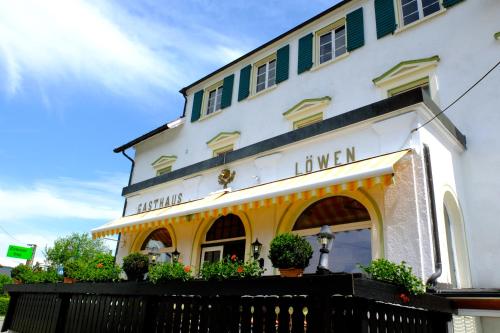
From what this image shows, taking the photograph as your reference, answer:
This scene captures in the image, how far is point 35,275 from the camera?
12.0 meters

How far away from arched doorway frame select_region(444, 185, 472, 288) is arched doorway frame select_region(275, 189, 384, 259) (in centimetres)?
161

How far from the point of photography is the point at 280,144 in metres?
10.8

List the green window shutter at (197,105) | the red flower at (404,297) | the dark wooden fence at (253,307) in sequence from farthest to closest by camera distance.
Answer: the green window shutter at (197,105) < the red flower at (404,297) < the dark wooden fence at (253,307)

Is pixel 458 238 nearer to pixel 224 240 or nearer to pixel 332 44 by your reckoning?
pixel 224 240

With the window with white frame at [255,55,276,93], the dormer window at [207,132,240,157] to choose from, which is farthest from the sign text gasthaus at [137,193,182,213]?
the window with white frame at [255,55,276,93]

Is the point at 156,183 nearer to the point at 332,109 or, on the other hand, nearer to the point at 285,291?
the point at 332,109

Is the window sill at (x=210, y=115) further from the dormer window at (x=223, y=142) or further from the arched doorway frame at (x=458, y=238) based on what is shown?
the arched doorway frame at (x=458, y=238)

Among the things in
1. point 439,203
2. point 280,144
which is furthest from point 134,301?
point 439,203

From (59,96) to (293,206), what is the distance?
7593 mm

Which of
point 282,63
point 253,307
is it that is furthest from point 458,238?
point 282,63

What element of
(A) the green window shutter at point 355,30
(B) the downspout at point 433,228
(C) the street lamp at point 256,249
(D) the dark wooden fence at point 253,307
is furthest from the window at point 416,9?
(D) the dark wooden fence at point 253,307

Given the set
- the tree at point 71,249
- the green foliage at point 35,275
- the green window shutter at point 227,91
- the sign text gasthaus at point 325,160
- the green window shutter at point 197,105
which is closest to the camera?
the sign text gasthaus at point 325,160

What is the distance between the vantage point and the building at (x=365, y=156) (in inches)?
319

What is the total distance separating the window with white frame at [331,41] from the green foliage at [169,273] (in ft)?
33.7
